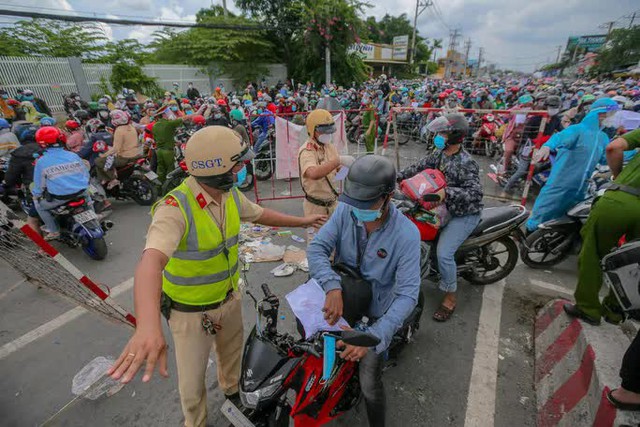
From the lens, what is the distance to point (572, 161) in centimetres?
388

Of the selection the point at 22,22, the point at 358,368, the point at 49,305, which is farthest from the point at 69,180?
the point at 22,22

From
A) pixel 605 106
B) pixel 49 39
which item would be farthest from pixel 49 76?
pixel 605 106

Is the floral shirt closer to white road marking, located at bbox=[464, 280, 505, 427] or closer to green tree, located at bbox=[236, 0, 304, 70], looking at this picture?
white road marking, located at bbox=[464, 280, 505, 427]

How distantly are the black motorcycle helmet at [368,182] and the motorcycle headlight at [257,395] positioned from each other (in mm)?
1036

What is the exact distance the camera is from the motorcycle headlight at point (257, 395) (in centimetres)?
155

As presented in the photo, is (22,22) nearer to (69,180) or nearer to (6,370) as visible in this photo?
(69,180)

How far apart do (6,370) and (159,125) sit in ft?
16.0

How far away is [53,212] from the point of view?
4469 mm

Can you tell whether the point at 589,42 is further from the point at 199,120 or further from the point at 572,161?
the point at 199,120

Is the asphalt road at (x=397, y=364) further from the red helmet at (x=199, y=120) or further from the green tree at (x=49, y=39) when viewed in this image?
the green tree at (x=49, y=39)

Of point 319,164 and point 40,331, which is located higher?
point 319,164

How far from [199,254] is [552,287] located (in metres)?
4.09

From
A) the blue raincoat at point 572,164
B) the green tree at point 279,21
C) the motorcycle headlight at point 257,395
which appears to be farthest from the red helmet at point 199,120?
the green tree at point 279,21

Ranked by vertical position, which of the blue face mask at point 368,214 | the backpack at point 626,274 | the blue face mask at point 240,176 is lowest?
the backpack at point 626,274
